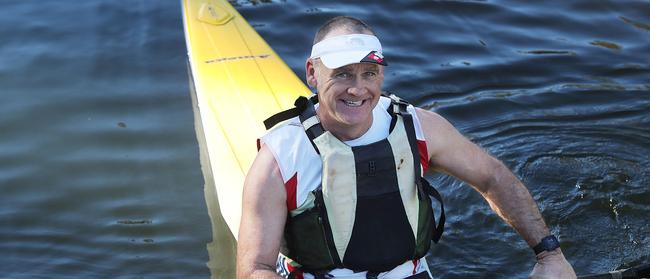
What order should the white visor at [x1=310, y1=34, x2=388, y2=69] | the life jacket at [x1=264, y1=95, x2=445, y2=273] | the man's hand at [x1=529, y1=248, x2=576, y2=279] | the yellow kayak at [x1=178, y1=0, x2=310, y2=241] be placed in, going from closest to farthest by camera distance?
the white visor at [x1=310, y1=34, x2=388, y2=69] → the life jacket at [x1=264, y1=95, x2=445, y2=273] → the man's hand at [x1=529, y1=248, x2=576, y2=279] → the yellow kayak at [x1=178, y1=0, x2=310, y2=241]

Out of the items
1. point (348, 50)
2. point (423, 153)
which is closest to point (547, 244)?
point (423, 153)

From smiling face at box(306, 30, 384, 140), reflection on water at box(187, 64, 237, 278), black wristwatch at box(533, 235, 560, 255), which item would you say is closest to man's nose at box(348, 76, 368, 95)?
smiling face at box(306, 30, 384, 140)

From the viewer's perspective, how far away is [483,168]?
143 inches

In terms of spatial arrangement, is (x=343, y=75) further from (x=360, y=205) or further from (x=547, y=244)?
(x=547, y=244)

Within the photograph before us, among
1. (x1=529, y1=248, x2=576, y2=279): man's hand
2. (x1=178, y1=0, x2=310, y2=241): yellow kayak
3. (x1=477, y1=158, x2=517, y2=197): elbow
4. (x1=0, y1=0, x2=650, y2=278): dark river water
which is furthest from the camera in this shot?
(x1=0, y1=0, x2=650, y2=278): dark river water

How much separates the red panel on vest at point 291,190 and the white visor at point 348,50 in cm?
44

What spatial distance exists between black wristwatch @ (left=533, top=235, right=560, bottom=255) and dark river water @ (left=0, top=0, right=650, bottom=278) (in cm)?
131

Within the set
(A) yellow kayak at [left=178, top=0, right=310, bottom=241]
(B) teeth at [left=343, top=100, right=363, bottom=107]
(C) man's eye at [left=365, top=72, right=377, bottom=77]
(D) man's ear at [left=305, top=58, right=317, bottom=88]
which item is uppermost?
(C) man's eye at [left=365, top=72, right=377, bottom=77]

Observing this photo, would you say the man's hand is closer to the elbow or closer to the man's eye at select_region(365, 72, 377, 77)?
the elbow

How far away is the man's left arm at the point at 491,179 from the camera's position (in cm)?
352

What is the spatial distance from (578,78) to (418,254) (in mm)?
4128

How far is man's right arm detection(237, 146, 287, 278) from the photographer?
10.5 feet

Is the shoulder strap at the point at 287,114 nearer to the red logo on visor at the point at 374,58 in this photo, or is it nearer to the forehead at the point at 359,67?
the forehead at the point at 359,67

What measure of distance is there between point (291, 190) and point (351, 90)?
43 cm
